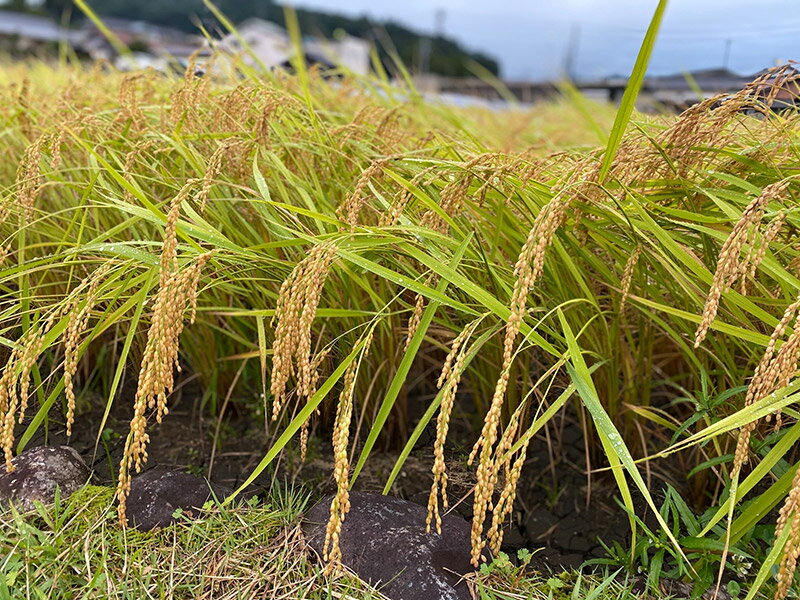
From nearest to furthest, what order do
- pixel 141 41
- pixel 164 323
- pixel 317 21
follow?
pixel 164 323 → pixel 141 41 → pixel 317 21

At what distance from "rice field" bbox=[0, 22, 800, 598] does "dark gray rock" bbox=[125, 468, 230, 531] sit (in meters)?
0.14

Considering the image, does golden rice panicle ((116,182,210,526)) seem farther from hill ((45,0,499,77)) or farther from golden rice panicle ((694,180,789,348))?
hill ((45,0,499,77))

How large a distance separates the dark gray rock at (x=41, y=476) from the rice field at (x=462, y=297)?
57 millimetres

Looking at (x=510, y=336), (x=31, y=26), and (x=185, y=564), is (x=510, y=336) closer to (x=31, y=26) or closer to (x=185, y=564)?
(x=185, y=564)

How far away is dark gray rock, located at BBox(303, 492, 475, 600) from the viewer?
136 cm

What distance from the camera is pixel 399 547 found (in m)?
1.42

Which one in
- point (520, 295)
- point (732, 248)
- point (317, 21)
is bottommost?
point (520, 295)

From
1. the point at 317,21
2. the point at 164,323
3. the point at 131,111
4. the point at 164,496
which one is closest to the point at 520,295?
the point at 164,323

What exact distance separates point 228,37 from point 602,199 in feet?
7.36

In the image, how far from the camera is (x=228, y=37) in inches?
120

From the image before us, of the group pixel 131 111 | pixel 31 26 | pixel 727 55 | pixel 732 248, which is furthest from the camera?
pixel 31 26

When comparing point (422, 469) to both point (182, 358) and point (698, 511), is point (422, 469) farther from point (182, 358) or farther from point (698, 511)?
point (182, 358)

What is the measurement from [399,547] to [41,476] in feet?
2.94

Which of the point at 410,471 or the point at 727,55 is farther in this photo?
the point at 727,55
